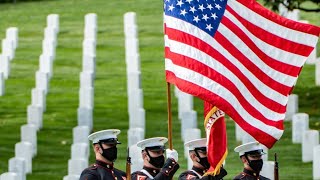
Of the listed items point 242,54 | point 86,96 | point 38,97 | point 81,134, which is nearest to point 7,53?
point 38,97

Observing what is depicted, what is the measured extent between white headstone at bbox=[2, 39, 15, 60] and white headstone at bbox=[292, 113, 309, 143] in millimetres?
10355

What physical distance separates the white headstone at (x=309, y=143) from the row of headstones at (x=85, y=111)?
325 cm

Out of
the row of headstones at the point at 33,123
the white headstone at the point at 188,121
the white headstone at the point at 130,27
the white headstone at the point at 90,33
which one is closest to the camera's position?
the row of headstones at the point at 33,123

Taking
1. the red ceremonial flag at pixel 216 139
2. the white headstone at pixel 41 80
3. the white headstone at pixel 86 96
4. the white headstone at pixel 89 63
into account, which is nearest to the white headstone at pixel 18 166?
the red ceremonial flag at pixel 216 139

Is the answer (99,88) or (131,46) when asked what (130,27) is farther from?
(99,88)

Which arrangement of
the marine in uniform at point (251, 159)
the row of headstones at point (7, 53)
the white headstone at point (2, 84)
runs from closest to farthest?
the marine in uniform at point (251, 159) < the white headstone at point (2, 84) < the row of headstones at point (7, 53)

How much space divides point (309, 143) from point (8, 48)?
12.3m

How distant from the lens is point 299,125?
26.9 m

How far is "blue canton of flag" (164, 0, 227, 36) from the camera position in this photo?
17.6 metres

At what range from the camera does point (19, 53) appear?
3834 centimetres

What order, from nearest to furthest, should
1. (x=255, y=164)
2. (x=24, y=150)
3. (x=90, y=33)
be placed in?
(x=255, y=164), (x=24, y=150), (x=90, y=33)

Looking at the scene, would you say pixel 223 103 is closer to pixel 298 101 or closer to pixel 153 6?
pixel 298 101

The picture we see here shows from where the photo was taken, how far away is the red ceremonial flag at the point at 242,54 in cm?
1728

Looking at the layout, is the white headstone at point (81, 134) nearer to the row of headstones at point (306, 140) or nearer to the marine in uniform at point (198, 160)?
the row of headstones at point (306, 140)
